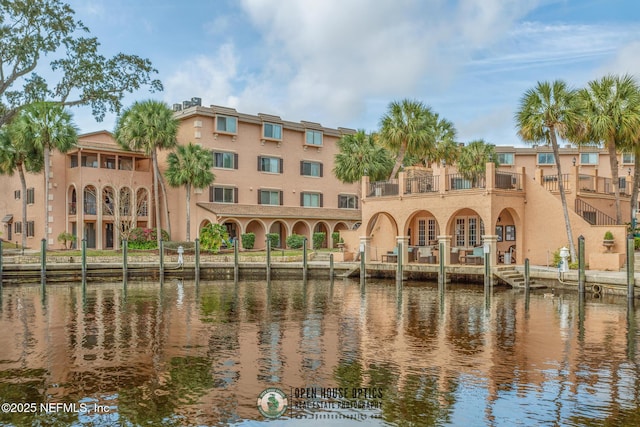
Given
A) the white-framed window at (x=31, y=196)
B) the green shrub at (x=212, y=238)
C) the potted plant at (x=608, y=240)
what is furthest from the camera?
the white-framed window at (x=31, y=196)

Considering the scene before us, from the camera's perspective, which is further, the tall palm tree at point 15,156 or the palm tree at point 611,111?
the tall palm tree at point 15,156

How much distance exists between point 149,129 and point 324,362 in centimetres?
3327

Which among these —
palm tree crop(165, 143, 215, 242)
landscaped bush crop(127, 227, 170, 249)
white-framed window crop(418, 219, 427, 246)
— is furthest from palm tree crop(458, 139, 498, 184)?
landscaped bush crop(127, 227, 170, 249)

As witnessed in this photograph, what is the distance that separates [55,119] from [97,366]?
33137 mm

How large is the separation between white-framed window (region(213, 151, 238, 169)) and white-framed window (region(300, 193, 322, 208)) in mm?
7416

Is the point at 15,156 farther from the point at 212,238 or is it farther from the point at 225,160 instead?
the point at 212,238

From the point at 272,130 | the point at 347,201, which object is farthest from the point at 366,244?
the point at 347,201

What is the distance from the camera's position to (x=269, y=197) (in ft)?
167

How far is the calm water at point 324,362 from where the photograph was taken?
10.6 meters

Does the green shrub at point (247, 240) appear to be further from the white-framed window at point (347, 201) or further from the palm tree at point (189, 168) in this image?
the white-framed window at point (347, 201)

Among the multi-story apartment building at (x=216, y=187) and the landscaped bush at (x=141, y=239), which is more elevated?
the multi-story apartment building at (x=216, y=187)

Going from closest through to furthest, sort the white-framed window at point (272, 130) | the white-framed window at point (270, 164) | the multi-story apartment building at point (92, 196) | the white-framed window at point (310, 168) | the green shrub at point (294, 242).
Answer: the multi-story apartment building at point (92, 196), the green shrub at point (294, 242), the white-framed window at point (272, 130), the white-framed window at point (270, 164), the white-framed window at point (310, 168)

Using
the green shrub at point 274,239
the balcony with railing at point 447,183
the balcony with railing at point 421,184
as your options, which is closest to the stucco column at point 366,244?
Result: the balcony with railing at point 447,183

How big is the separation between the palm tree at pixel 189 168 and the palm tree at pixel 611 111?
86.3 ft
